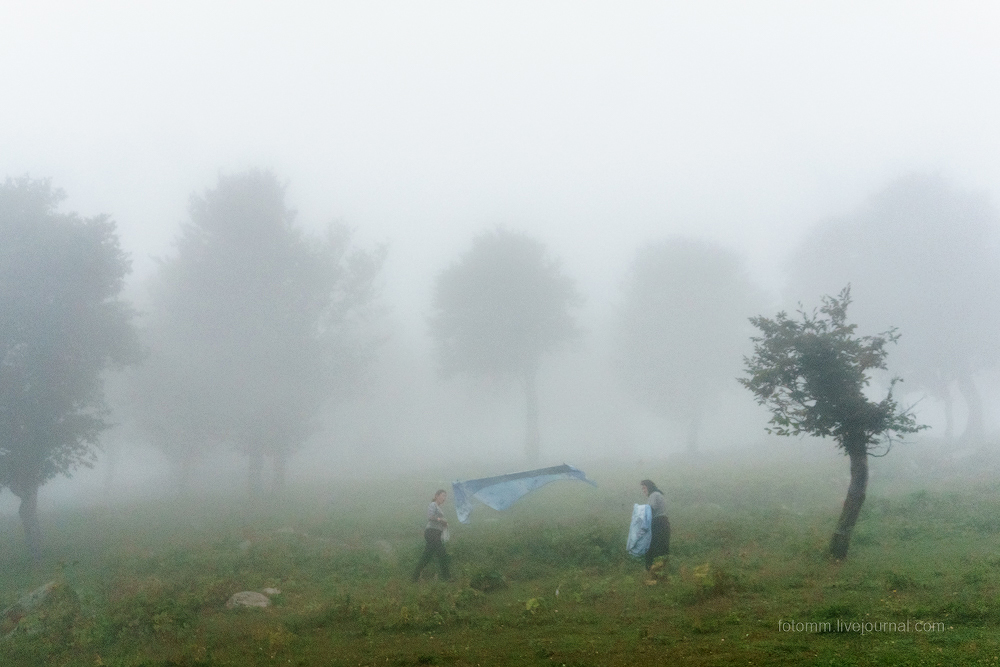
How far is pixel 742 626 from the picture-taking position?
8359mm

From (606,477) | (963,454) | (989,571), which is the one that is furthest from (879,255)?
(989,571)

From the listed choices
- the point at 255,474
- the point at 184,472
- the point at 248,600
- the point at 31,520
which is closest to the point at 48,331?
the point at 31,520

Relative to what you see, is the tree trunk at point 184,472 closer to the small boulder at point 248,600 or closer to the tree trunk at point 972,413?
the small boulder at point 248,600

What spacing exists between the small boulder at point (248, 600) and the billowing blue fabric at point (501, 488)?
19.4 feet

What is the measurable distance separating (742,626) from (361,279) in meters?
27.4

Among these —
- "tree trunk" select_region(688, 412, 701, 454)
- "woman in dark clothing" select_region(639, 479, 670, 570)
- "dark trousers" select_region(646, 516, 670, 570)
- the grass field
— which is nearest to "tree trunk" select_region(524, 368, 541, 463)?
"tree trunk" select_region(688, 412, 701, 454)

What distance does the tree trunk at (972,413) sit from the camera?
35594 mm

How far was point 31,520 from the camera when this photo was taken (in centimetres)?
1900

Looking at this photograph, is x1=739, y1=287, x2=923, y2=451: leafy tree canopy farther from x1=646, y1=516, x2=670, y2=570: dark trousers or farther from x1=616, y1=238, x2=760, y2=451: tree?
x1=616, y1=238, x2=760, y2=451: tree

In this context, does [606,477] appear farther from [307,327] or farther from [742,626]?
[742,626]

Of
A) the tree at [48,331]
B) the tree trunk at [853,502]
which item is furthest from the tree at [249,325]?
the tree trunk at [853,502]

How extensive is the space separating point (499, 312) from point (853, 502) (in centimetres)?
2809

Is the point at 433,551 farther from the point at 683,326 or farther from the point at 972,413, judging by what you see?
the point at 972,413

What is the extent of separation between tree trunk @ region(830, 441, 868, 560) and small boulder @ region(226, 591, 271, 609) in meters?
10.8
